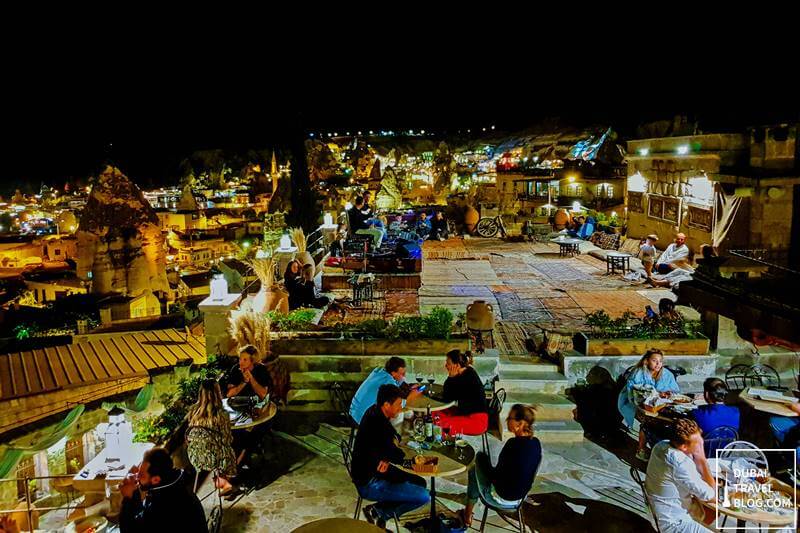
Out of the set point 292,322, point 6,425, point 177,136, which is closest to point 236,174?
point 177,136

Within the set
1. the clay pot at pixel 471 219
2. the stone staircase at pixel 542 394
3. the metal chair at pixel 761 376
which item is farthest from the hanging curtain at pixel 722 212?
the stone staircase at pixel 542 394

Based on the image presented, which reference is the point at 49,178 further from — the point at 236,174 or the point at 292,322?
the point at 292,322

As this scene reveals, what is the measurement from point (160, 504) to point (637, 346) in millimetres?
7016

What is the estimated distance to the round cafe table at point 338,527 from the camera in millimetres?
3607

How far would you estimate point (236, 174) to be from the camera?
305 feet

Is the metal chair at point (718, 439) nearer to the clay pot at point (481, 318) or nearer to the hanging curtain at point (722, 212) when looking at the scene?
the clay pot at point (481, 318)

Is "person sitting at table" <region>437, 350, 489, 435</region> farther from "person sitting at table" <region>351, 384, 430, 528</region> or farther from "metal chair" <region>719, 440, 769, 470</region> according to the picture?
"metal chair" <region>719, 440, 769, 470</region>

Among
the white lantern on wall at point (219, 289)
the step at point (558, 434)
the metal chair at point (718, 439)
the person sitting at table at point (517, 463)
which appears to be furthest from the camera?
the white lantern on wall at point (219, 289)

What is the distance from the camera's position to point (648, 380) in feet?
22.9

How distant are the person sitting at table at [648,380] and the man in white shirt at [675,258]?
6671mm

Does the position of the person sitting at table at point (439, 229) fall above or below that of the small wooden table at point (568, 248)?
above

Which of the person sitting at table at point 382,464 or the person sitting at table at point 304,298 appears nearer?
the person sitting at table at point 382,464

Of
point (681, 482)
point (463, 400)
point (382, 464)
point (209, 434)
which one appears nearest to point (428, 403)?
point (463, 400)

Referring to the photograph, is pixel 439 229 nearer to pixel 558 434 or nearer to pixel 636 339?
pixel 636 339
